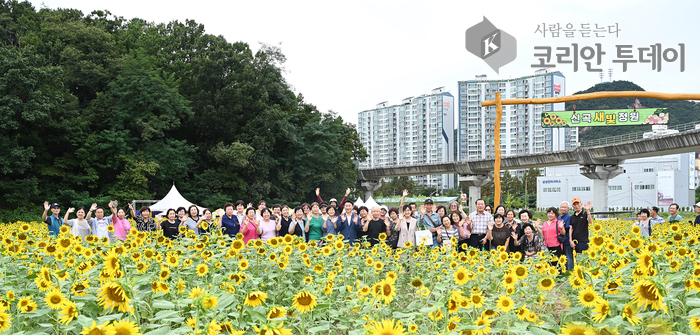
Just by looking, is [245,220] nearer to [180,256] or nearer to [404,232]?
[404,232]

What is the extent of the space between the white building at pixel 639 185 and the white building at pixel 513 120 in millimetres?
16348

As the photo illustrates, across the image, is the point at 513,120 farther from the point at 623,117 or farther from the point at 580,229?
the point at 580,229

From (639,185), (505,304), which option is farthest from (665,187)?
(505,304)

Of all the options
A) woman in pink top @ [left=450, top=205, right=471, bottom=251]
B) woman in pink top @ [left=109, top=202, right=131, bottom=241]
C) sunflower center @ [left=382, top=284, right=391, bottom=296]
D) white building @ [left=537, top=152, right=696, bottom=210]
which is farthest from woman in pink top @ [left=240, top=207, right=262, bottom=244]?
white building @ [left=537, top=152, right=696, bottom=210]

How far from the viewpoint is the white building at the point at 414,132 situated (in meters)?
84.5

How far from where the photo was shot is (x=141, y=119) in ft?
82.2

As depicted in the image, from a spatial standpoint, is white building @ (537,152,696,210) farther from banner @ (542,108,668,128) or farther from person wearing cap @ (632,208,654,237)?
person wearing cap @ (632,208,654,237)

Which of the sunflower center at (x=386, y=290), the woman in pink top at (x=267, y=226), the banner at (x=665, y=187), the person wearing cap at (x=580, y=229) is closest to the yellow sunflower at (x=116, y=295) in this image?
the sunflower center at (x=386, y=290)

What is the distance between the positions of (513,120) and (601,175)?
5153cm

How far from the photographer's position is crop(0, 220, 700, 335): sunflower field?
6.78 ft

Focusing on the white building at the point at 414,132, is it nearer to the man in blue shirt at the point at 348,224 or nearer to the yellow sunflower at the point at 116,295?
the man in blue shirt at the point at 348,224

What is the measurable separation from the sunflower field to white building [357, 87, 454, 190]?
7565 centimetres

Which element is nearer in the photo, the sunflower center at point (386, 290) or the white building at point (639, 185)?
the sunflower center at point (386, 290)

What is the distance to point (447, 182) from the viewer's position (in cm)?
9225
